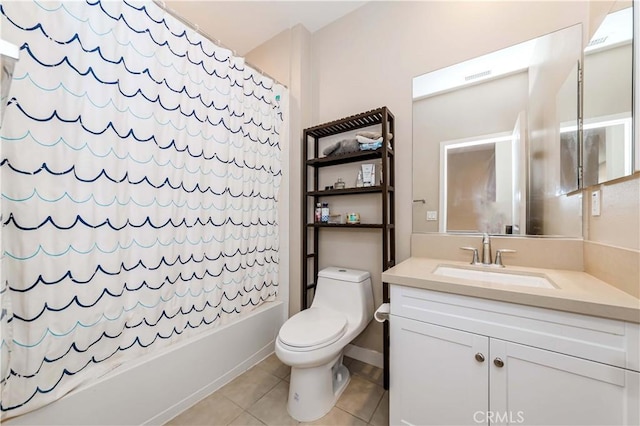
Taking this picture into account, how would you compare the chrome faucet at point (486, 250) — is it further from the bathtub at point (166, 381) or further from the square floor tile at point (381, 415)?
the bathtub at point (166, 381)

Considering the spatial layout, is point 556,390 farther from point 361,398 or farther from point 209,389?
point 209,389

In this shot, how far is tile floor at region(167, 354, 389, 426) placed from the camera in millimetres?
1286

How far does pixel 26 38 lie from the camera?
34.6 inches

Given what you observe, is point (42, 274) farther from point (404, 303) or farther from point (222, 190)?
point (404, 303)

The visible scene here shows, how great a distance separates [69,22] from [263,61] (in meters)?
1.53

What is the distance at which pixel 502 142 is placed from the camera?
4.58ft

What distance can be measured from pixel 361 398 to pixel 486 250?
1.12m

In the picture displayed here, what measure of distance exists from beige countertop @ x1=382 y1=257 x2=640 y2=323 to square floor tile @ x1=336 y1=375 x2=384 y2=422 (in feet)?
2.71

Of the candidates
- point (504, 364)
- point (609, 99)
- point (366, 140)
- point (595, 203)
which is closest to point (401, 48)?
point (366, 140)

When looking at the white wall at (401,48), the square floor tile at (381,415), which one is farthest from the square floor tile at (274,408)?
the white wall at (401,48)

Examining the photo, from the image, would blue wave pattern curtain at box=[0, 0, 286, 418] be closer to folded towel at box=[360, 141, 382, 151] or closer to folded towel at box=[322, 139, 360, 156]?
folded towel at box=[322, 139, 360, 156]

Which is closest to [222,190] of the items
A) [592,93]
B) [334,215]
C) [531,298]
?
[334,215]

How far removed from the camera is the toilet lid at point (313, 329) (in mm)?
1271

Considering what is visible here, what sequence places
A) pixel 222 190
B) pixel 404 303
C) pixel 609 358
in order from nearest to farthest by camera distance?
pixel 609 358
pixel 404 303
pixel 222 190
